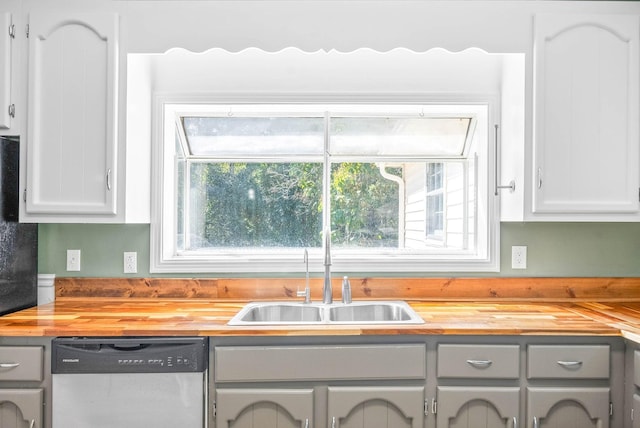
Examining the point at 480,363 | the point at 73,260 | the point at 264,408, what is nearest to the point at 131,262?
the point at 73,260

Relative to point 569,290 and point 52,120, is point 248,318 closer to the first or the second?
point 52,120

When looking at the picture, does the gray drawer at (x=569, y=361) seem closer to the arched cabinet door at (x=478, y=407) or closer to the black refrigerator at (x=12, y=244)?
the arched cabinet door at (x=478, y=407)

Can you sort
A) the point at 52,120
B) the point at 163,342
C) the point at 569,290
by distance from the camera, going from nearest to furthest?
the point at 163,342, the point at 52,120, the point at 569,290

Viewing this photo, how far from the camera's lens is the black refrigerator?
2.19 meters

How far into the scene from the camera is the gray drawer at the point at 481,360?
193 cm

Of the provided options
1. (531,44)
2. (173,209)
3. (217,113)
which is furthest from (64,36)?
(531,44)

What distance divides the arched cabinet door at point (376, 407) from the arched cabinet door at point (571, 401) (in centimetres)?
43

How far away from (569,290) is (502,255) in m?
0.39

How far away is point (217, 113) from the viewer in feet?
8.96

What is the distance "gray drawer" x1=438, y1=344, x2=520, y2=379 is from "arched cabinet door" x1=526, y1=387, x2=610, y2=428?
0.42 ft

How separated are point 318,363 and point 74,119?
59.4 inches

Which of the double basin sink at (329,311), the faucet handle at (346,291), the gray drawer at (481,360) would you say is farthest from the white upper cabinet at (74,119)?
the gray drawer at (481,360)

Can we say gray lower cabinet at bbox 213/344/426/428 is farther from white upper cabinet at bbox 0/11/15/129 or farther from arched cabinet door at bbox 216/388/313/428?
white upper cabinet at bbox 0/11/15/129

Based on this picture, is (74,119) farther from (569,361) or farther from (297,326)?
(569,361)
